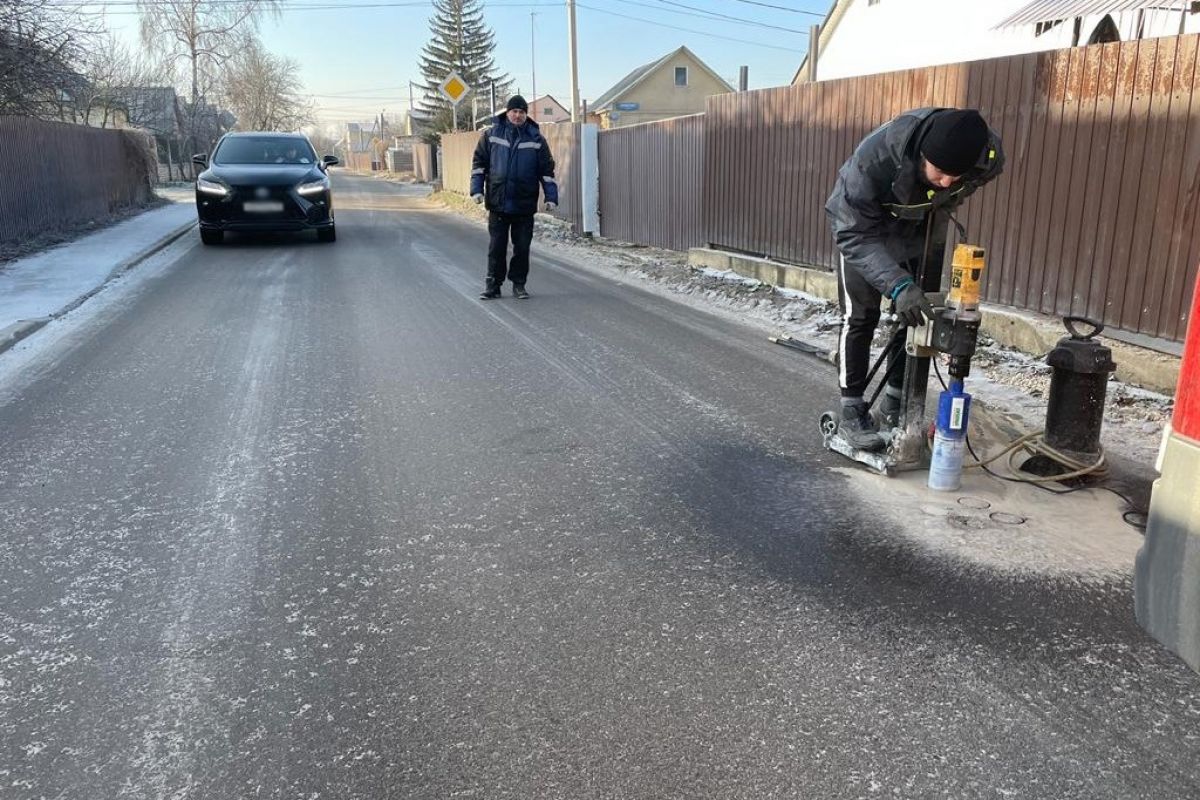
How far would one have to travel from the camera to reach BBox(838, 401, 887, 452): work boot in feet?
14.0

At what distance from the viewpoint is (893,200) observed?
12.6 feet

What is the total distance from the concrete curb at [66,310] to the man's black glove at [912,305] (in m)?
6.68

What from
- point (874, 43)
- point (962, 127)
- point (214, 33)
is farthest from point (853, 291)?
point (214, 33)

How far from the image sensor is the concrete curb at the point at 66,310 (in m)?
7.09

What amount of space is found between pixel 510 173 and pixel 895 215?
5475mm

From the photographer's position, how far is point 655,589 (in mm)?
3098

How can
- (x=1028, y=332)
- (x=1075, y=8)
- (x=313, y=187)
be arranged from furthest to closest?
1. (x=313, y=187)
2. (x=1075, y=8)
3. (x=1028, y=332)

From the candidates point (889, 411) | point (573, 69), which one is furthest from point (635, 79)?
point (889, 411)

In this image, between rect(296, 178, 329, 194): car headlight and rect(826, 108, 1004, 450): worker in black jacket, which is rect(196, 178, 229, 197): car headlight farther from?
rect(826, 108, 1004, 450): worker in black jacket

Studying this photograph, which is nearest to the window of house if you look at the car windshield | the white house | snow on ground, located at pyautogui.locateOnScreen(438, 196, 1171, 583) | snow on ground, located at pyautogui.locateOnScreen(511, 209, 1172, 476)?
the white house

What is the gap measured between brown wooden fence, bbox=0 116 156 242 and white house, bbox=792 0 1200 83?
13.2m

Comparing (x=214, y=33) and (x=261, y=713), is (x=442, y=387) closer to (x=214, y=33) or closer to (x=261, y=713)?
(x=261, y=713)

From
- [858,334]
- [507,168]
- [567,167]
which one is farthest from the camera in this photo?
[567,167]

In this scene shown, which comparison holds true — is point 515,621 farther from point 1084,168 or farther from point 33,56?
point 33,56
